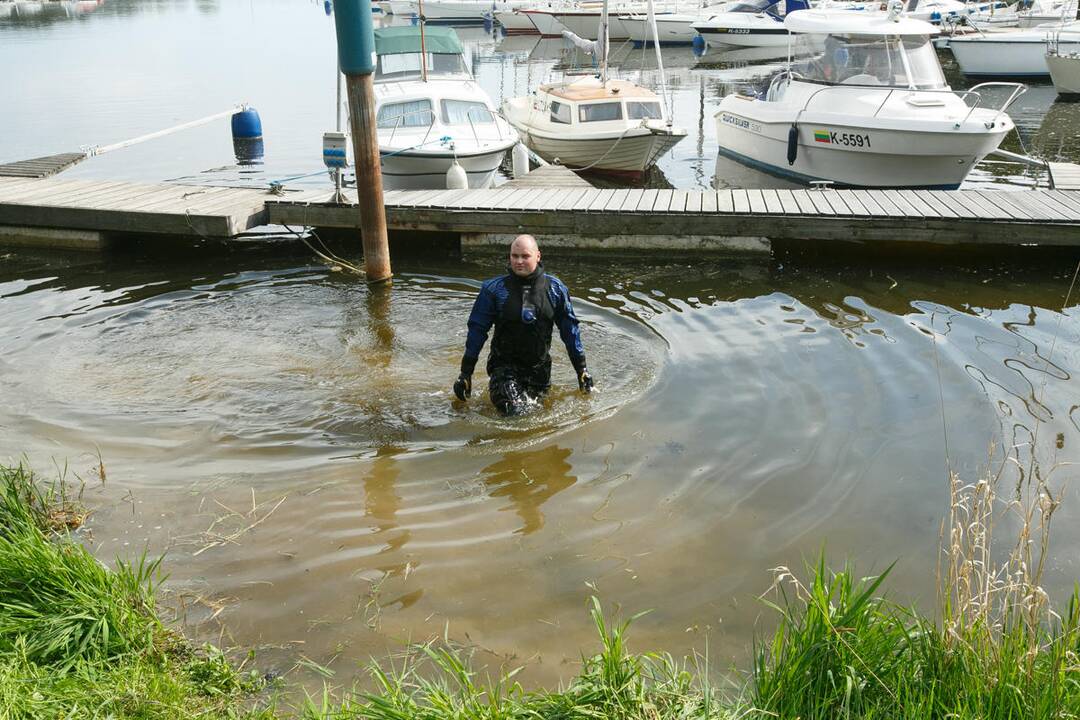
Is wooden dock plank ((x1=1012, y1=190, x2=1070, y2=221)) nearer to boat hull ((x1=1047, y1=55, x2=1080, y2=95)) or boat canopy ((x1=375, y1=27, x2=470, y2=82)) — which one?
boat canopy ((x1=375, y1=27, x2=470, y2=82))

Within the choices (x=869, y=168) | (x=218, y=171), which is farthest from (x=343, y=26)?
(x=218, y=171)

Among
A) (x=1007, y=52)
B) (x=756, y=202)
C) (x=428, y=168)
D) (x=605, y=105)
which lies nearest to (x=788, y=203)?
(x=756, y=202)

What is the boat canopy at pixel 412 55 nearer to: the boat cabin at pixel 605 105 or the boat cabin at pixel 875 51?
the boat cabin at pixel 605 105

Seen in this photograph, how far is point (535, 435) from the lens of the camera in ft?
22.3

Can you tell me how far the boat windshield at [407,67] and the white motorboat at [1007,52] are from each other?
22234 mm

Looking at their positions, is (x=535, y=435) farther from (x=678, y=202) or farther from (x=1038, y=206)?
(x=1038, y=206)

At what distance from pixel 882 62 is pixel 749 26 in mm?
29926

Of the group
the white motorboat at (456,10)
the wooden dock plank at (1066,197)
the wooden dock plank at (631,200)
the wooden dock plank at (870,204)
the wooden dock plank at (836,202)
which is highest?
the white motorboat at (456,10)

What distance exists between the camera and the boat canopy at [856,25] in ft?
48.9

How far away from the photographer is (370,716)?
333cm

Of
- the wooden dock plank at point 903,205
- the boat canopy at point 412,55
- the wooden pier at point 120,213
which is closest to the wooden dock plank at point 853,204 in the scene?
the wooden dock plank at point 903,205

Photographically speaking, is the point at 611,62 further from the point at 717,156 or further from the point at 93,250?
the point at 93,250

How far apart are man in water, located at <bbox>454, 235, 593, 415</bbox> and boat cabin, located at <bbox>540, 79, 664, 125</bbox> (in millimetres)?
12056

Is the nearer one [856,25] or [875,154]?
[875,154]
